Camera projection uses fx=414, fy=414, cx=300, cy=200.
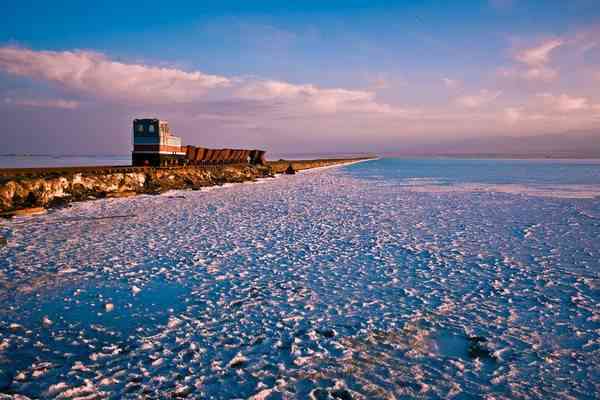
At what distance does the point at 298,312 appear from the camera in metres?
5.09

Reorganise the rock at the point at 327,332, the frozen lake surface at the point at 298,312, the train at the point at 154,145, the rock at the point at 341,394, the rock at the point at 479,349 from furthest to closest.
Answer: the train at the point at 154,145 → the rock at the point at 327,332 → the rock at the point at 479,349 → the frozen lake surface at the point at 298,312 → the rock at the point at 341,394

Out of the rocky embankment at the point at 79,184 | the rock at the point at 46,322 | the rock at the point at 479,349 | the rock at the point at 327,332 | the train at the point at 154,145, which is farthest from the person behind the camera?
the train at the point at 154,145

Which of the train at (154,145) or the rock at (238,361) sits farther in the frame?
the train at (154,145)

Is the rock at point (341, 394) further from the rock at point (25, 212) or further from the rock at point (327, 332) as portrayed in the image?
the rock at point (25, 212)

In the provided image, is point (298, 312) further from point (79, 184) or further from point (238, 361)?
point (79, 184)

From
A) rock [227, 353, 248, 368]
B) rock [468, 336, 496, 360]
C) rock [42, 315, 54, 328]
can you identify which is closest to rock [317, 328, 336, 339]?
rock [227, 353, 248, 368]

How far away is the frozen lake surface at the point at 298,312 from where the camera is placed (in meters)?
3.56

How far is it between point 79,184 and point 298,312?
1531 centimetres

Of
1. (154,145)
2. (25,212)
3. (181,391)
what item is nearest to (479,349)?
(181,391)

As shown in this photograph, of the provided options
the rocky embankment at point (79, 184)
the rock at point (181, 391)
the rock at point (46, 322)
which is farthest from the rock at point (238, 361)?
the rocky embankment at point (79, 184)

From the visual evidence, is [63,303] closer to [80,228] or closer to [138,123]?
[80,228]

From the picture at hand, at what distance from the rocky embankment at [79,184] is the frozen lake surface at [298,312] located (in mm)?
4486

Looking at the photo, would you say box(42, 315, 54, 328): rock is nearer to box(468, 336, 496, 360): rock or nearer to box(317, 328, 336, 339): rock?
box(317, 328, 336, 339): rock

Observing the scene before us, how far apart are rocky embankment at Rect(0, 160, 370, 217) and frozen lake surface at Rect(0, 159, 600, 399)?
449cm
